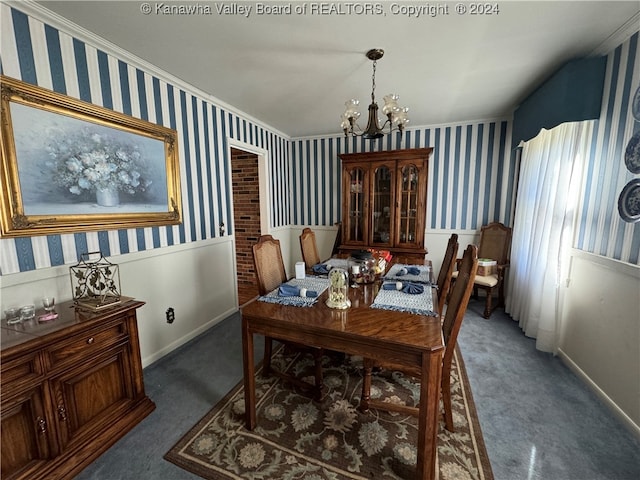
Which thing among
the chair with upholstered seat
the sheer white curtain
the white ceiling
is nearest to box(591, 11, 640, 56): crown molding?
the white ceiling

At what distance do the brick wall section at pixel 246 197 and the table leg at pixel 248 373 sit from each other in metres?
2.56

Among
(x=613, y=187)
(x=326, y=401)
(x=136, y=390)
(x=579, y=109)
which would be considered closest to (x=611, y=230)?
(x=613, y=187)

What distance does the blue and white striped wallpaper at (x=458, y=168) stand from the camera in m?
3.47

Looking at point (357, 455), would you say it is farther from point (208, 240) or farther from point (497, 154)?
point (497, 154)

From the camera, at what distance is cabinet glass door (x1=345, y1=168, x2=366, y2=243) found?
3600mm

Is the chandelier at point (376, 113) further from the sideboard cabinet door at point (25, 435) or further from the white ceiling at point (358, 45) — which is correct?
the sideboard cabinet door at point (25, 435)

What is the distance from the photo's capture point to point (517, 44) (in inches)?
71.9

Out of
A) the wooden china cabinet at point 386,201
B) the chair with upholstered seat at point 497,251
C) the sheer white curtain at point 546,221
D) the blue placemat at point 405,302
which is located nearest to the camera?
the blue placemat at point 405,302

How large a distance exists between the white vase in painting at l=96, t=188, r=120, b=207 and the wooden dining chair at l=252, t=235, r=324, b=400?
107 centimetres

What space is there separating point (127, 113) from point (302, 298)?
1.93 meters

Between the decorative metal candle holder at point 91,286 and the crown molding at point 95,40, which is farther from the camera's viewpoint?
the decorative metal candle holder at point 91,286

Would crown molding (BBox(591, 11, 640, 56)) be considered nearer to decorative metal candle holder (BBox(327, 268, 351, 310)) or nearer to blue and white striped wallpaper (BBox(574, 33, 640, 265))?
blue and white striped wallpaper (BBox(574, 33, 640, 265))

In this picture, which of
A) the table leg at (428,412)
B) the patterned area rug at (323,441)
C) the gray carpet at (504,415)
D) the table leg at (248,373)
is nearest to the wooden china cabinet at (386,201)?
the gray carpet at (504,415)

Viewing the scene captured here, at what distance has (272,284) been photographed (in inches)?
80.9
